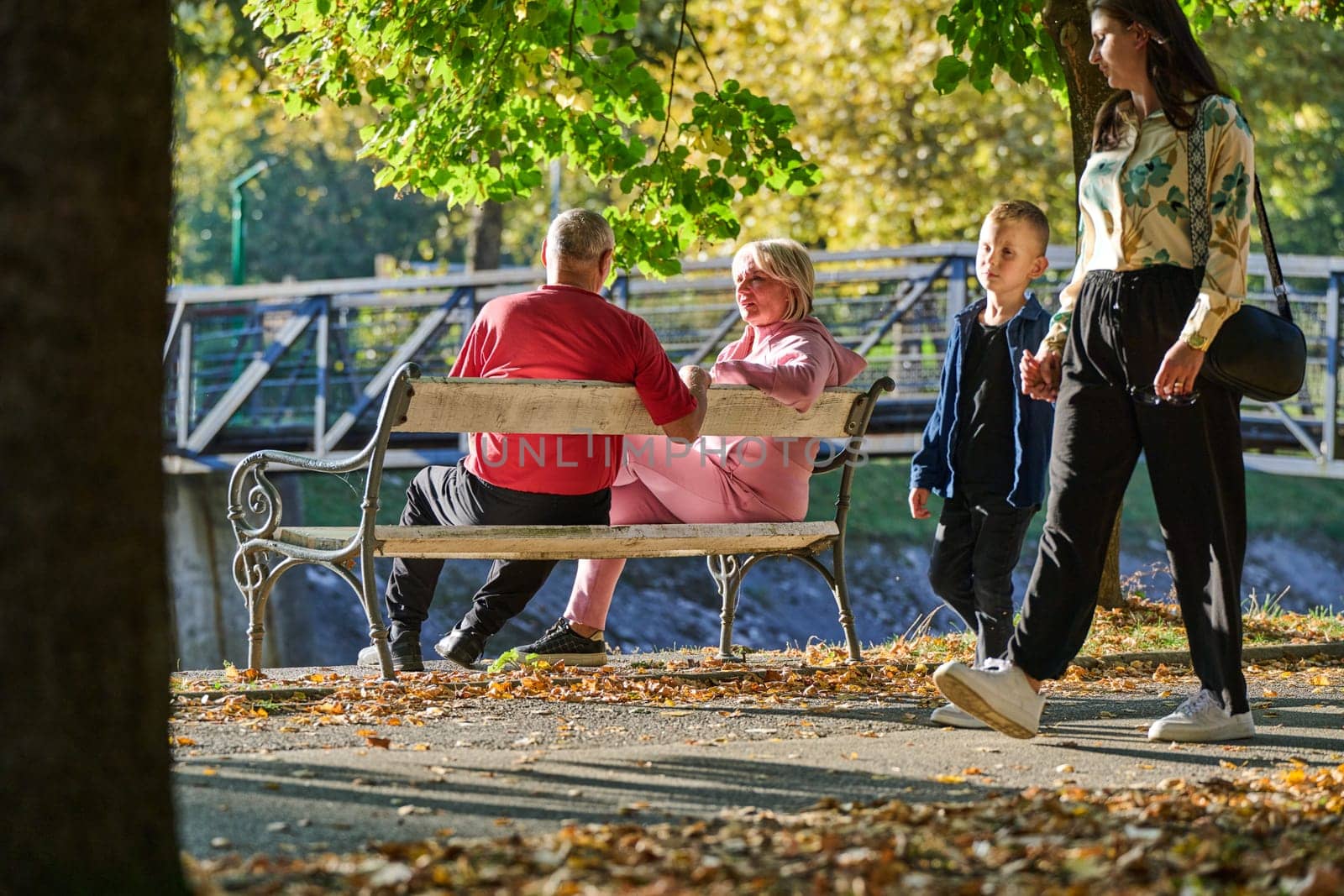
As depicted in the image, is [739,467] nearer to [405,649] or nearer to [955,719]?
[405,649]

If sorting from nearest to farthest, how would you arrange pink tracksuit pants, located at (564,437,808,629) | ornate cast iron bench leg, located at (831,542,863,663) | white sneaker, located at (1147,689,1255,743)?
Answer: white sneaker, located at (1147,689,1255,743)
pink tracksuit pants, located at (564,437,808,629)
ornate cast iron bench leg, located at (831,542,863,663)

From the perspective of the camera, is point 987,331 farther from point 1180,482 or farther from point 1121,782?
point 1121,782

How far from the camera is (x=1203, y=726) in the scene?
15.2 feet

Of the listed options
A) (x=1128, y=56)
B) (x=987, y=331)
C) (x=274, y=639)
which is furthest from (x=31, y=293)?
(x=274, y=639)

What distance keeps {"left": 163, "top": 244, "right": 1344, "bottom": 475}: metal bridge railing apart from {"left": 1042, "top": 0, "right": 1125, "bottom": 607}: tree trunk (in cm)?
792

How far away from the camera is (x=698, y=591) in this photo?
854 inches

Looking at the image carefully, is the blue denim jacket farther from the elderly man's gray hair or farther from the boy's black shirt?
the elderly man's gray hair

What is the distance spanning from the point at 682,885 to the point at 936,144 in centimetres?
2104

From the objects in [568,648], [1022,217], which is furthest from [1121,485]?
[568,648]

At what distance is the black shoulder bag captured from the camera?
4328 millimetres

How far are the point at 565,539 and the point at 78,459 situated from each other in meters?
3.12

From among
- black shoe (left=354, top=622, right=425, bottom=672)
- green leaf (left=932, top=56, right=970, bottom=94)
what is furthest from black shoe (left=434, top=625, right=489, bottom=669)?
green leaf (left=932, top=56, right=970, bottom=94)

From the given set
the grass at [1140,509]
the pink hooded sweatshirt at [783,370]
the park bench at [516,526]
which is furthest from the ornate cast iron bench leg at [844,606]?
the grass at [1140,509]

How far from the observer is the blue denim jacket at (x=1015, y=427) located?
18.7 ft
